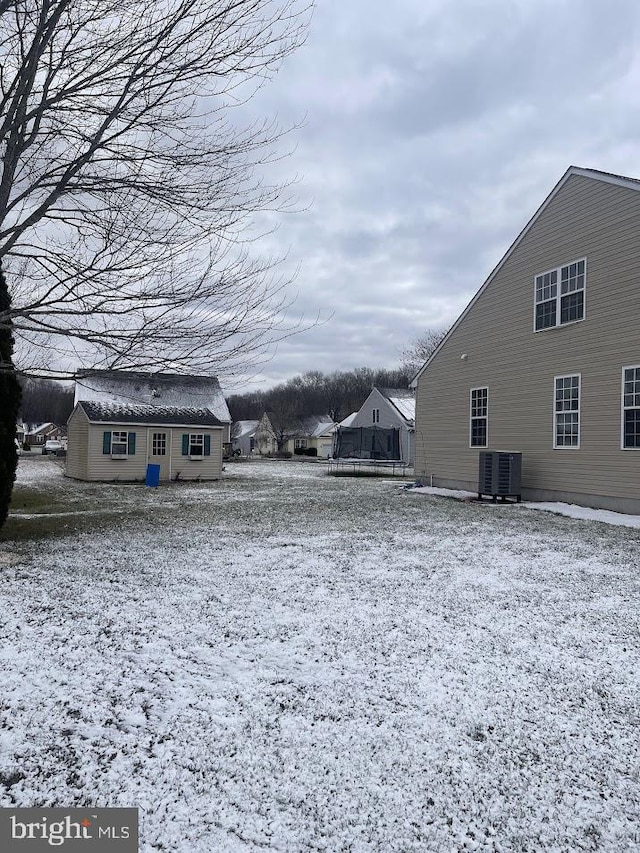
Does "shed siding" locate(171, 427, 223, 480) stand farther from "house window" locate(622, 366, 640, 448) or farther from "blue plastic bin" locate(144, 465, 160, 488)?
"house window" locate(622, 366, 640, 448)

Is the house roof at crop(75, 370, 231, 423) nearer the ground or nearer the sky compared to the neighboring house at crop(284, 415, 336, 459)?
nearer the sky

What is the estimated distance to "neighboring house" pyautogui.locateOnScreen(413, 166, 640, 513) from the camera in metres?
11.7

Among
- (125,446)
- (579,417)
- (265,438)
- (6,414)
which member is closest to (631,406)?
(579,417)

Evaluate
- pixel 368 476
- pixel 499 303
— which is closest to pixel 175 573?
pixel 499 303

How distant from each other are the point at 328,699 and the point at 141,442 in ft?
67.8

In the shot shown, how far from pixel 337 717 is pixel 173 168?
556 cm

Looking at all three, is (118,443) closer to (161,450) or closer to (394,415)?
(161,450)

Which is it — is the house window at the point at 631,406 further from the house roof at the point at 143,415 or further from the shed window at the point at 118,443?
the shed window at the point at 118,443

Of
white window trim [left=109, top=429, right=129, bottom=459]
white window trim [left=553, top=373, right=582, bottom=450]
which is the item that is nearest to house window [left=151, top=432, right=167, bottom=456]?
white window trim [left=109, top=429, right=129, bottom=459]

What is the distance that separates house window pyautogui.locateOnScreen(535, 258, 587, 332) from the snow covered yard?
7703 millimetres

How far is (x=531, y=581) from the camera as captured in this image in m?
6.35

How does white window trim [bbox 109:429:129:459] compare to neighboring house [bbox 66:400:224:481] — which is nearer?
neighboring house [bbox 66:400:224:481]

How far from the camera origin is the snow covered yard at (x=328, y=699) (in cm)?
249

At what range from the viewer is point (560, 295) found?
1348 centimetres
